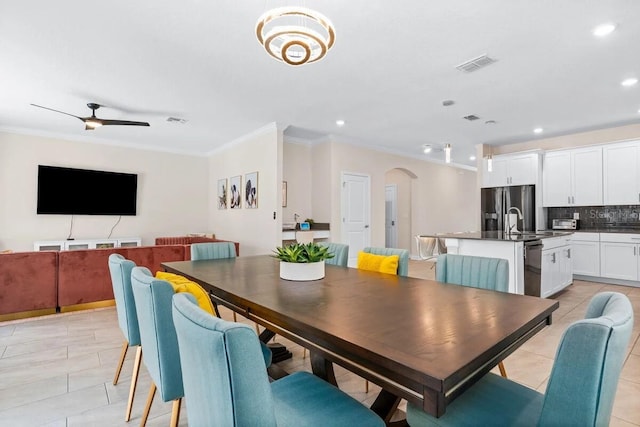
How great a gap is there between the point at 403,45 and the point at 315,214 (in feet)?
13.2

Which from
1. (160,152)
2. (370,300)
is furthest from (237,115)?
(370,300)

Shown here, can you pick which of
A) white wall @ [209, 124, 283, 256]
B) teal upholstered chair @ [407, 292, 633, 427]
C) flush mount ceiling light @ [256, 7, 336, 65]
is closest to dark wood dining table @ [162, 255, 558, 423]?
teal upholstered chair @ [407, 292, 633, 427]

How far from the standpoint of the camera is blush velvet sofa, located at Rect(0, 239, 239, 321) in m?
3.45

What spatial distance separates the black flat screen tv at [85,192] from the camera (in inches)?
226

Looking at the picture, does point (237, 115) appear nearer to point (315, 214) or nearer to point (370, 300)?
point (315, 214)

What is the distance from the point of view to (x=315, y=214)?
649cm

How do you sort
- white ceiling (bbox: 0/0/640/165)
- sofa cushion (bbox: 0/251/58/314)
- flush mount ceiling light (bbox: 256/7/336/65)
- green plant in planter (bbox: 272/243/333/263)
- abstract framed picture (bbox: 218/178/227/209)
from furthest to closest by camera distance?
abstract framed picture (bbox: 218/178/227/209), sofa cushion (bbox: 0/251/58/314), white ceiling (bbox: 0/0/640/165), green plant in planter (bbox: 272/243/333/263), flush mount ceiling light (bbox: 256/7/336/65)

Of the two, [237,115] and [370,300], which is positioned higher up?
[237,115]

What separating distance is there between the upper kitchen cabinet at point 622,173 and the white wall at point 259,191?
534 cm

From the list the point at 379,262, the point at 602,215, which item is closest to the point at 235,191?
the point at 379,262

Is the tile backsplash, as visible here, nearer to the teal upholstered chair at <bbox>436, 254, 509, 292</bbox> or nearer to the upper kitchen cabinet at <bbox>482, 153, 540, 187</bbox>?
the upper kitchen cabinet at <bbox>482, 153, 540, 187</bbox>

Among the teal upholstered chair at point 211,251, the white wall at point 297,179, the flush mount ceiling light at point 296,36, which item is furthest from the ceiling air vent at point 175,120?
the flush mount ceiling light at point 296,36

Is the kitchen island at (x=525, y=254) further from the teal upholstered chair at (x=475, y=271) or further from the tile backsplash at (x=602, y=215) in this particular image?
the tile backsplash at (x=602, y=215)

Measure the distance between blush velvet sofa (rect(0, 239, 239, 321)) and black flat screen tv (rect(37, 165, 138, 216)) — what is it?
282cm
